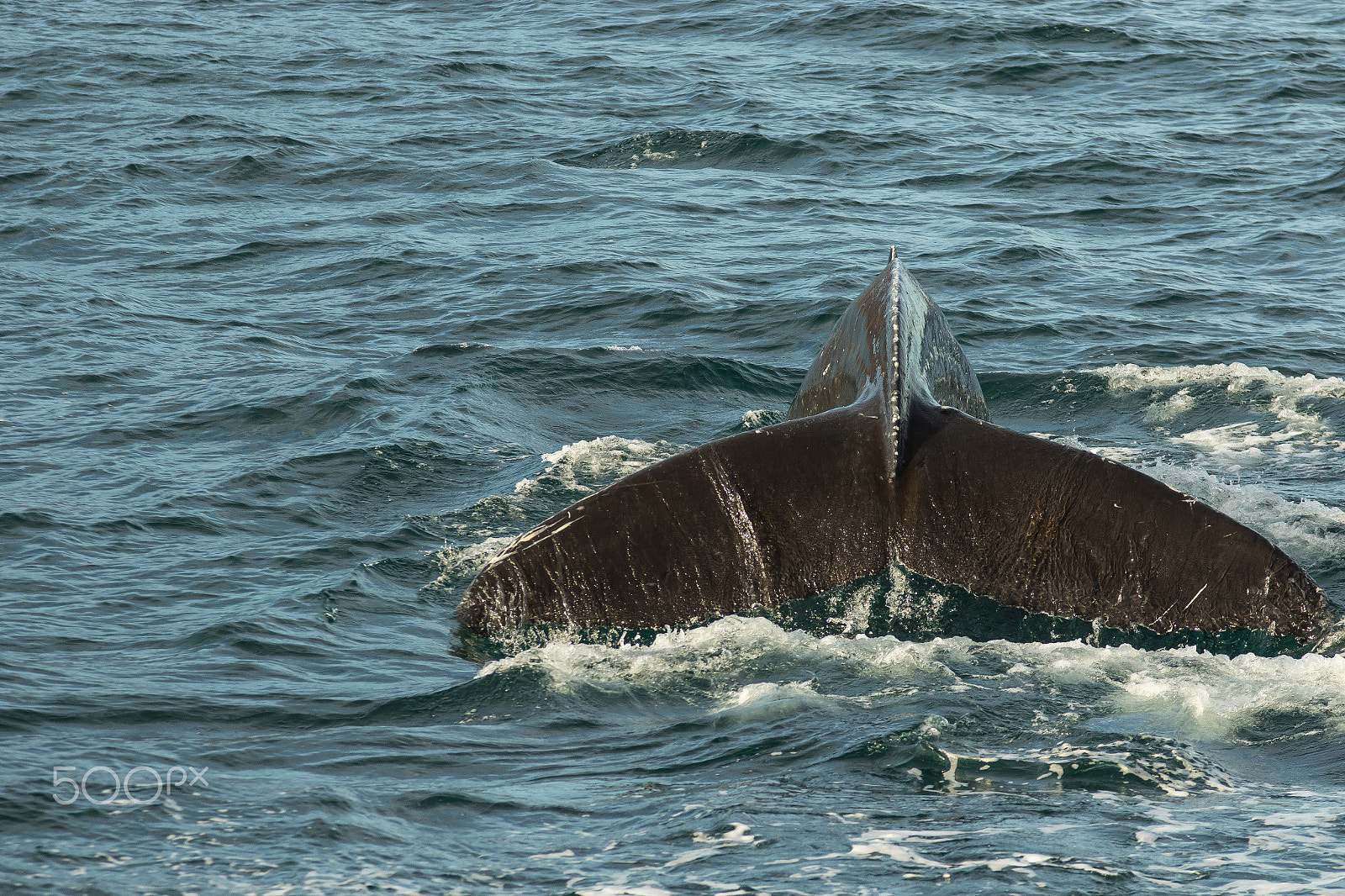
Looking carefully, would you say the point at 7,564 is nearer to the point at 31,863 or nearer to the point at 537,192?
the point at 31,863

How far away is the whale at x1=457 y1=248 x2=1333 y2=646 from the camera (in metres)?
6.32

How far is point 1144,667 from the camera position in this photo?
6.29m

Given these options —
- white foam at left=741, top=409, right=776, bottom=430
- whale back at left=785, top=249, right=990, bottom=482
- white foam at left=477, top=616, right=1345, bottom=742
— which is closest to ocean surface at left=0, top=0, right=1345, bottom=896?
white foam at left=477, top=616, right=1345, bottom=742

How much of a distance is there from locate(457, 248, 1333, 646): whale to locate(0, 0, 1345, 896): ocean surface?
199 mm

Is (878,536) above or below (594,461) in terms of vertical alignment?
above

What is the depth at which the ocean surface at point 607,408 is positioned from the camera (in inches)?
201

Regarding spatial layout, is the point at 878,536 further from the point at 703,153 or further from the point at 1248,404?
the point at 703,153

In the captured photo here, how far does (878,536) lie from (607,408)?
5.39m

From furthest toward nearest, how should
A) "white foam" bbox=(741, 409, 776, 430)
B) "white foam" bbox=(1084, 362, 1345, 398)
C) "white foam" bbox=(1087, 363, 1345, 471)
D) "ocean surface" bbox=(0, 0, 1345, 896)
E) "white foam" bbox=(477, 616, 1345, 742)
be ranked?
"white foam" bbox=(1084, 362, 1345, 398) → "white foam" bbox=(741, 409, 776, 430) → "white foam" bbox=(1087, 363, 1345, 471) → "white foam" bbox=(477, 616, 1345, 742) → "ocean surface" bbox=(0, 0, 1345, 896)

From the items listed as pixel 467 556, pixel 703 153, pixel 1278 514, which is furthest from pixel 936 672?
pixel 703 153

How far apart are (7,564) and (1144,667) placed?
6.14 m

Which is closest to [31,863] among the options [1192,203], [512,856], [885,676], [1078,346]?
[512,856]

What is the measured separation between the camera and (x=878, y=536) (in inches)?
260

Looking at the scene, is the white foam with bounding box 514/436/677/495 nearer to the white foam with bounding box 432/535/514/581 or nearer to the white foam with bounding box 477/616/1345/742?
the white foam with bounding box 432/535/514/581
